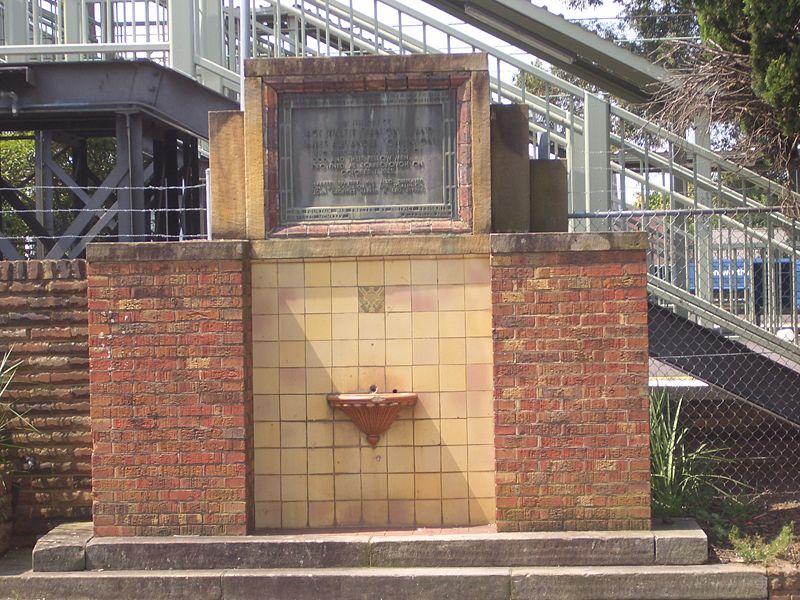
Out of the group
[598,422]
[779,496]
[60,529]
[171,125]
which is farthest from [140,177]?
[779,496]

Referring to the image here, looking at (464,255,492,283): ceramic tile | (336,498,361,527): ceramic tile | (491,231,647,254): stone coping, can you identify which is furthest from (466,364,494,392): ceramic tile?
(336,498,361,527): ceramic tile

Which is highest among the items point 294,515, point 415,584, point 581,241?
point 581,241

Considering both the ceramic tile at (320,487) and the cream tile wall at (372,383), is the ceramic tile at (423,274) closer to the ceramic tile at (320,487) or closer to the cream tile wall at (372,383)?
the cream tile wall at (372,383)

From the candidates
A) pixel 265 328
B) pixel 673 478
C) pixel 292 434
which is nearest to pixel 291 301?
pixel 265 328

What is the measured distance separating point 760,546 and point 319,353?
3.29 metres

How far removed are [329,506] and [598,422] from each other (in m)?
1.97

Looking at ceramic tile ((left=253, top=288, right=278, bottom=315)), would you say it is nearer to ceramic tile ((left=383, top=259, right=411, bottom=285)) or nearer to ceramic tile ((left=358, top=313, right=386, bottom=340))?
ceramic tile ((left=358, top=313, right=386, bottom=340))

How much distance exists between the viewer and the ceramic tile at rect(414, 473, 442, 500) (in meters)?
7.00

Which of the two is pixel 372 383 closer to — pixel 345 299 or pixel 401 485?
A: pixel 345 299

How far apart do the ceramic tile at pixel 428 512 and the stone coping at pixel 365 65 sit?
3.02 metres

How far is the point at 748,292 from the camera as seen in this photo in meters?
8.83

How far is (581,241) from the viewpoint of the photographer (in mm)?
6742

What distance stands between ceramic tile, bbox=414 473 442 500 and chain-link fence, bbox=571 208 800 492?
2.25 meters

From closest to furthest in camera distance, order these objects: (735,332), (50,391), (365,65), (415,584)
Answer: (415,584), (365,65), (50,391), (735,332)
